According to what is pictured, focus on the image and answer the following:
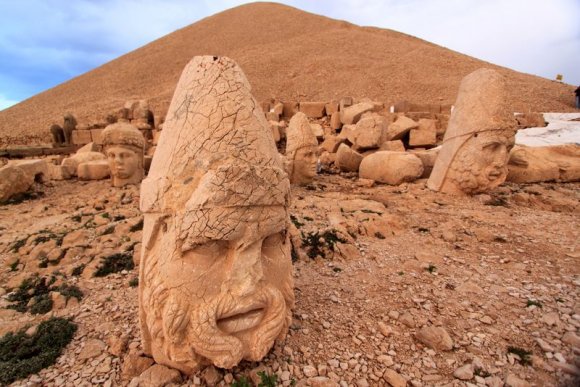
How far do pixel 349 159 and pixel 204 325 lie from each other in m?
6.99

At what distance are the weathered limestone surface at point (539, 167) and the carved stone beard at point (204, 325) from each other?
709cm

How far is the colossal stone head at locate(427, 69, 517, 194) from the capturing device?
5434 mm

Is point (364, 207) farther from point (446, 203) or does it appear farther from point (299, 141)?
point (299, 141)

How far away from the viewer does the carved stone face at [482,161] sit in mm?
5469

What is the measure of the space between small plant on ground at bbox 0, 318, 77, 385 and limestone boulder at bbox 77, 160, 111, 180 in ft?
19.4

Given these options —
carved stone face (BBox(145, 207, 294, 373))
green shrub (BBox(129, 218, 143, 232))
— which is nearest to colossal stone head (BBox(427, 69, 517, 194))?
carved stone face (BBox(145, 207, 294, 373))

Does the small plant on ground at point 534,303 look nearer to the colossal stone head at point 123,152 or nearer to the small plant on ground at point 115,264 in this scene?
the small plant on ground at point 115,264

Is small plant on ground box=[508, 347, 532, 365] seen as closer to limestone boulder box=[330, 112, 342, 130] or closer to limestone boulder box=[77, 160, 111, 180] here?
limestone boulder box=[77, 160, 111, 180]

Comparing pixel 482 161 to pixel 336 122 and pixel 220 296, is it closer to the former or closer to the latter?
pixel 220 296

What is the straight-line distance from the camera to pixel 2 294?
3354mm

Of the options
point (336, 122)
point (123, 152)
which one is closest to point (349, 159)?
point (336, 122)

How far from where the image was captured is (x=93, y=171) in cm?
786

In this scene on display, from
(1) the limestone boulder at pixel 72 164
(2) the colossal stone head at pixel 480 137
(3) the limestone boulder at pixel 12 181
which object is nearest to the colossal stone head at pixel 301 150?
(2) the colossal stone head at pixel 480 137

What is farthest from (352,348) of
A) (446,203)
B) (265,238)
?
(446,203)
